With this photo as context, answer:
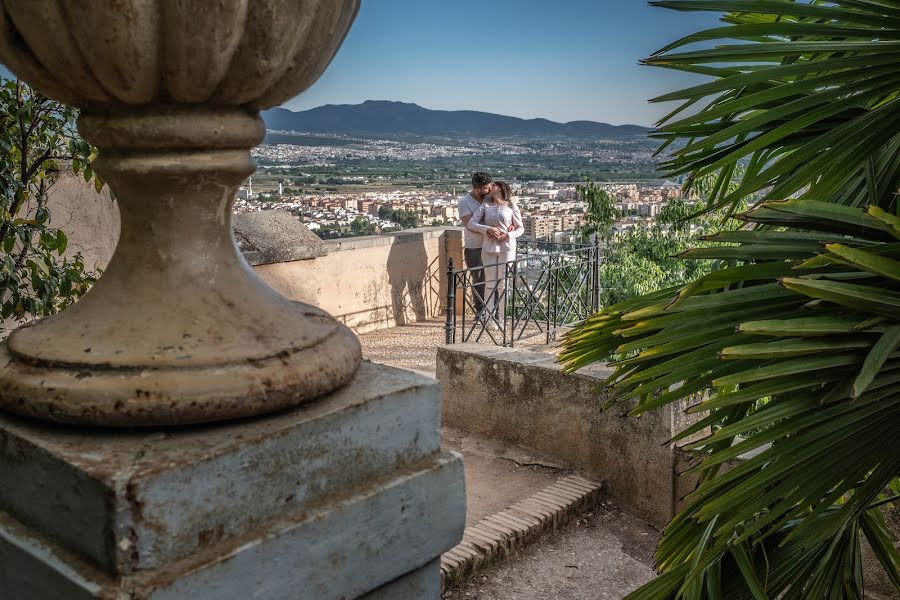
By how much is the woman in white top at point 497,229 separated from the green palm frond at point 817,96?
19.3 feet

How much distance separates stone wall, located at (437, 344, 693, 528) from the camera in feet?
14.2

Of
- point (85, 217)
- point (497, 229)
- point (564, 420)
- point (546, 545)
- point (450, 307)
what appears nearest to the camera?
point (546, 545)

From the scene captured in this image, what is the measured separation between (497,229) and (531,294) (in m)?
0.68

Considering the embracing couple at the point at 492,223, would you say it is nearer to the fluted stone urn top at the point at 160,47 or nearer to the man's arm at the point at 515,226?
the man's arm at the point at 515,226

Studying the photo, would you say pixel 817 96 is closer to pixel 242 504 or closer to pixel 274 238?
pixel 242 504

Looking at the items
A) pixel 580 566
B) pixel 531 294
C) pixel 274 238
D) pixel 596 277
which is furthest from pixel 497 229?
pixel 580 566

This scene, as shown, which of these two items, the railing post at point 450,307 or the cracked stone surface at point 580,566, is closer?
the cracked stone surface at point 580,566

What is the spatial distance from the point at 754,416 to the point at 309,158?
11.7 metres

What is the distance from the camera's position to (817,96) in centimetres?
186

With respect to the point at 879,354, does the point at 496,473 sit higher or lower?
lower

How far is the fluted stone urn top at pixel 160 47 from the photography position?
1.14 metres

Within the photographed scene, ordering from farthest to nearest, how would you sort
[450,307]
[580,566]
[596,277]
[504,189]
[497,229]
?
[596,277], [504,189], [497,229], [450,307], [580,566]

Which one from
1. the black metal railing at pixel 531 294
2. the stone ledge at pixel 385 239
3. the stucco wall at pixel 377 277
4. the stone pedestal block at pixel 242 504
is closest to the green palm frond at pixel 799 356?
the stone pedestal block at pixel 242 504

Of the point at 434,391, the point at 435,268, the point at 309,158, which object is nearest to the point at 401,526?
the point at 434,391
